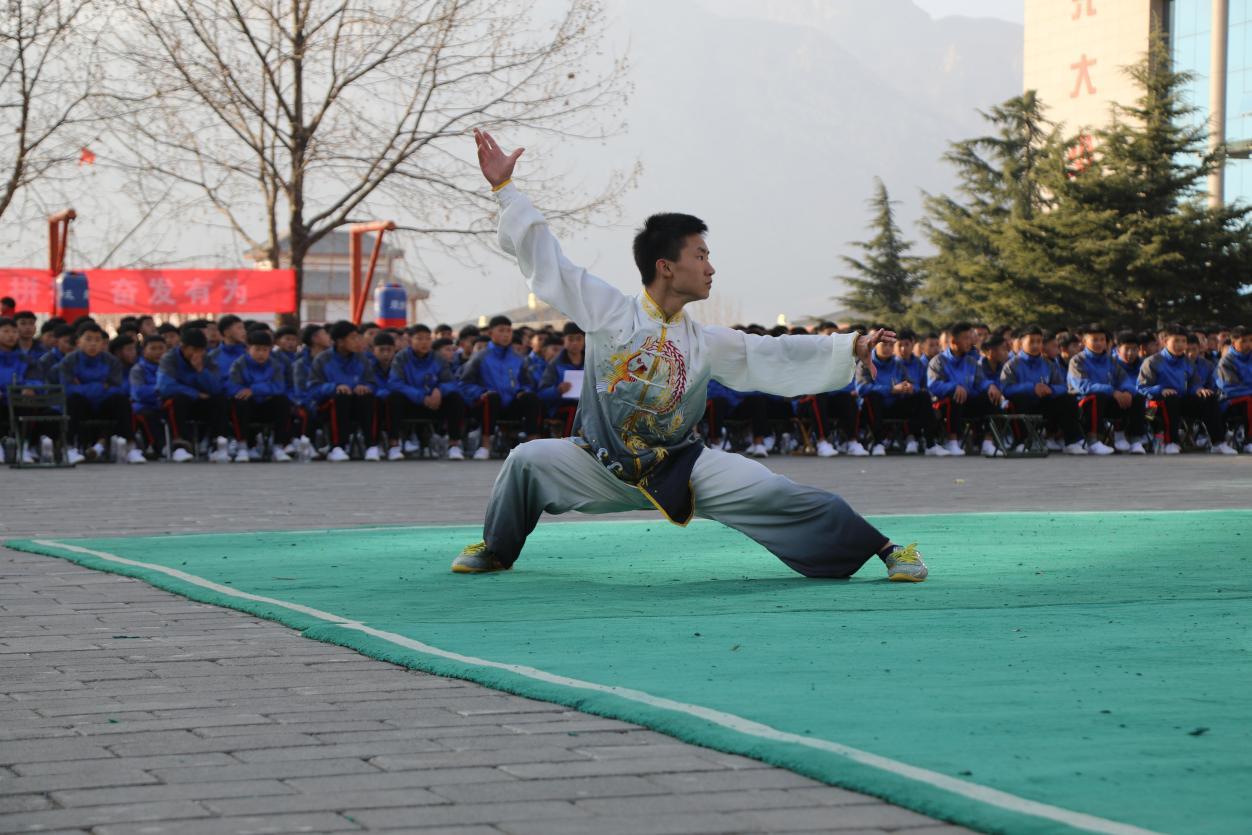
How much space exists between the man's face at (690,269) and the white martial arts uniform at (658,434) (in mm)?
165

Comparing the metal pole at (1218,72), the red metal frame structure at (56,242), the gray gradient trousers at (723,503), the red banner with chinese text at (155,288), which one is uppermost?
the metal pole at (1218,72)

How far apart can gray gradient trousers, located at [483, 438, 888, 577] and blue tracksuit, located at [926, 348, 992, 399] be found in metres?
13.7

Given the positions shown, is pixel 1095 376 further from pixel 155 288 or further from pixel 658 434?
pixel 658 434

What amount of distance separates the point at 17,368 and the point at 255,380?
8.13 feet

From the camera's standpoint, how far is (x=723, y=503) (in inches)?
279

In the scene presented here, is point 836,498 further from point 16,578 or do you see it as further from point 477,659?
point 16,578

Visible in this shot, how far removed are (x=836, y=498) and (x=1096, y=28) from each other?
170ft

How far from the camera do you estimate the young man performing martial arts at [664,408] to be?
23.0 ft

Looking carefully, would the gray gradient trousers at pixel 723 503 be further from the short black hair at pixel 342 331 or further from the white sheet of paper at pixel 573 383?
the short black hair at pixel 342 331

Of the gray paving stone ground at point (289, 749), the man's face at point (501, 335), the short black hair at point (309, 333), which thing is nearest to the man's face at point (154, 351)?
the short black hair at point (309, 333)

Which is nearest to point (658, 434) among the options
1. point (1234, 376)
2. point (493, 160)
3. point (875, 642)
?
point (493, 160)

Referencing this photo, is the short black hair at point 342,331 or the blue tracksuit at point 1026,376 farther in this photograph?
the blue tracksuit at point 1026,376

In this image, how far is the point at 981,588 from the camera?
6730 millimetres

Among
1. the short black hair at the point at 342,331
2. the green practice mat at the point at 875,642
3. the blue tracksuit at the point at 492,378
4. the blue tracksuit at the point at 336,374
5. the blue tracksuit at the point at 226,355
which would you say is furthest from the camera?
the blue tracksuit at the point at 492,378
